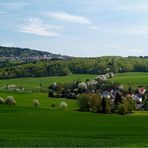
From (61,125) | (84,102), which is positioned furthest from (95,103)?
(61,125)

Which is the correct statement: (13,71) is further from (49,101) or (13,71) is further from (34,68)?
(49,101)

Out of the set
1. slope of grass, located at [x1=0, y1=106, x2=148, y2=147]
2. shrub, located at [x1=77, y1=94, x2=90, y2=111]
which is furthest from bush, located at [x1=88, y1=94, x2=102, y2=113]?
slope of grass, located at [x1=0, y1=106, x2=148, y2=147]

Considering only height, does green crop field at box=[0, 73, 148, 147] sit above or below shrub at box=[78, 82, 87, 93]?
below

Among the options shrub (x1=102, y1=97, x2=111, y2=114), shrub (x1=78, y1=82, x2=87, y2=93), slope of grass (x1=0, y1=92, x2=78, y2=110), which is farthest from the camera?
shrub (x1=78, y1=82, x2=87, y2=93)

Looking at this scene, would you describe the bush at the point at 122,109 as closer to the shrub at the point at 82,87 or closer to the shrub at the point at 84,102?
the shrub at the point at 84,102

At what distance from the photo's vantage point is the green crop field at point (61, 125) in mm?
21016

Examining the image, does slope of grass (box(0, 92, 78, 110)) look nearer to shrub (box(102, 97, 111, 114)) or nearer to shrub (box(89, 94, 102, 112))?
shrub (box(89, 94, 102, 112))

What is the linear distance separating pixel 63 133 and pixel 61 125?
1224 cm

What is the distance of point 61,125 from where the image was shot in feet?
144

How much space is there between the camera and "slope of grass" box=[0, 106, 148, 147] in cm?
1986

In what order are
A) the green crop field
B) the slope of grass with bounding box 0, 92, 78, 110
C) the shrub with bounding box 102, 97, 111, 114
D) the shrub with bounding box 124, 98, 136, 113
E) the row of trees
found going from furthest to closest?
the row of trees < the slope of grass with bounding box 0, 92, 78, 110 < the shrub with bounding box 124, 98, 136, 113 < the shrub with bounding box 102, 97, 111, 114 < the green crop field

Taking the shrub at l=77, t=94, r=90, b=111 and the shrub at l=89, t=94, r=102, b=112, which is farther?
the shrub at l=77, t=94, r=90, b=111

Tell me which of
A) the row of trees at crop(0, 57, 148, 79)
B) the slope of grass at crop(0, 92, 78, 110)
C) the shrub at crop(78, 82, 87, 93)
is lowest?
the slope of grass at crop(0, 92, 78, 110)

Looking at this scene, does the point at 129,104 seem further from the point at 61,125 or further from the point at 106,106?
the point at 61,125
